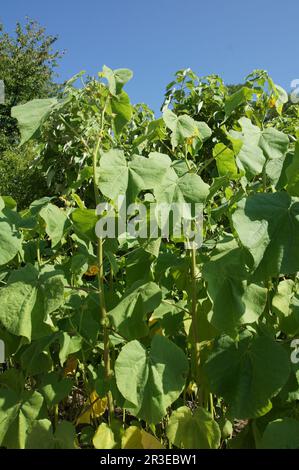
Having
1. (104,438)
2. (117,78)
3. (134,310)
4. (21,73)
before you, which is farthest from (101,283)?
(21,73)

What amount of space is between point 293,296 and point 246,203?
37cm

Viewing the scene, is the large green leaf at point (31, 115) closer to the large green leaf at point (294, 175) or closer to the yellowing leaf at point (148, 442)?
the large green leaf at point (294, 175)

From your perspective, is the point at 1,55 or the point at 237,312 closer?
the point at 237,312

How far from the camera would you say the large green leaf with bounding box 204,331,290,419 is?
3.72ft

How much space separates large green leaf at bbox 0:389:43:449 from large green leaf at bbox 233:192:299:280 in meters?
0.66

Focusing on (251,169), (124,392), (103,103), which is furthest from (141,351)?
(103,103)

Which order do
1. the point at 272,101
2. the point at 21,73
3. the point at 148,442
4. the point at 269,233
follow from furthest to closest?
the point at 21,73, the point at 272,101, the point at 148,442, the point at 269,233

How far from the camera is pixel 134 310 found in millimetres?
1162

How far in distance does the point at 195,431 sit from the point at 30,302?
1.66 feet

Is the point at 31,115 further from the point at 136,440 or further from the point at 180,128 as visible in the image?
the point at 136,440

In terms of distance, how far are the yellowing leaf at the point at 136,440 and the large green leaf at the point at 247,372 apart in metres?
0.21

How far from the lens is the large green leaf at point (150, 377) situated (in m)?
1.10
